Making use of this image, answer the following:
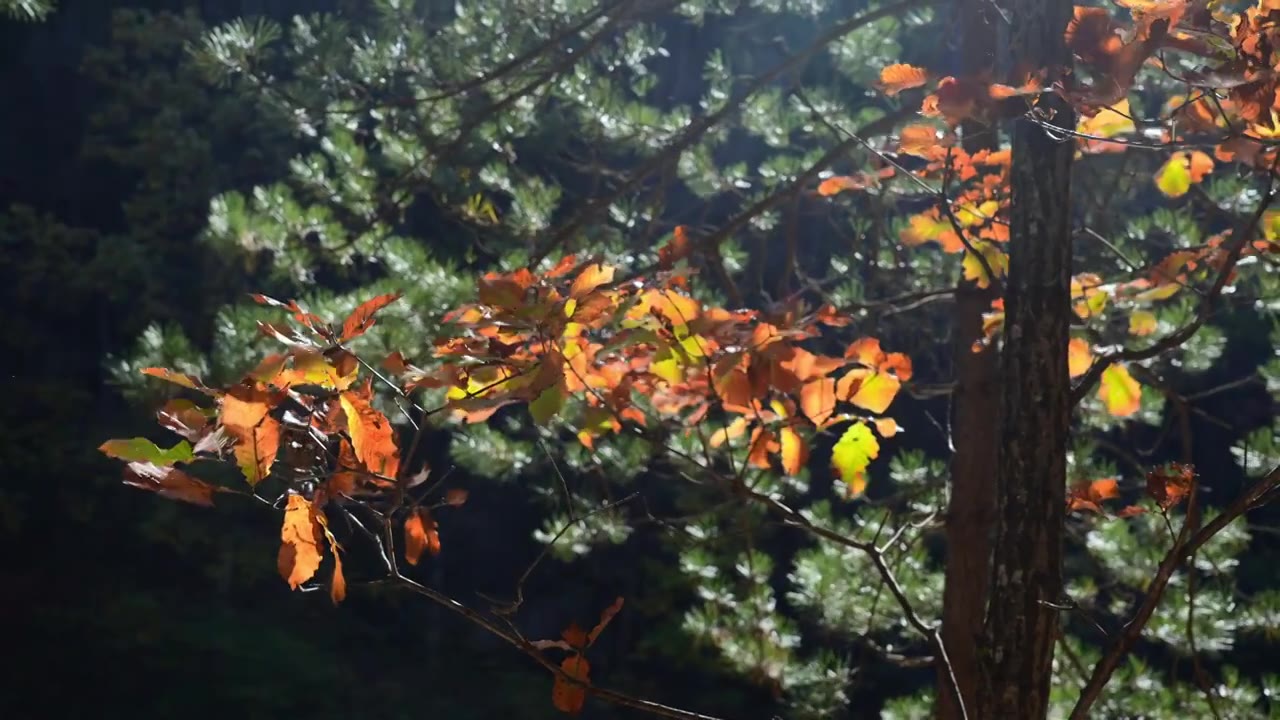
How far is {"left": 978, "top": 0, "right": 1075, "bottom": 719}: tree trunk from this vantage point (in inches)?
46.5

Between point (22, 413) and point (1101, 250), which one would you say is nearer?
point (1101, 250)

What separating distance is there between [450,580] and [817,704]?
408cm

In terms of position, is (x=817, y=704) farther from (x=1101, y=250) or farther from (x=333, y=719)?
(x=333, y=719)

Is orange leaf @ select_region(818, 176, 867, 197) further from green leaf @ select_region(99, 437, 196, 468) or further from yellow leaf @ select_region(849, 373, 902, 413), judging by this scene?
green leaf @ select_region(99, 437, 196, 468)

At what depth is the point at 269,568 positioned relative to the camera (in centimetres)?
559

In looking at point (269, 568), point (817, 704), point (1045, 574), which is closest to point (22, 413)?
point (269, 568)

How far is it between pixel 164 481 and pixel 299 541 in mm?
118

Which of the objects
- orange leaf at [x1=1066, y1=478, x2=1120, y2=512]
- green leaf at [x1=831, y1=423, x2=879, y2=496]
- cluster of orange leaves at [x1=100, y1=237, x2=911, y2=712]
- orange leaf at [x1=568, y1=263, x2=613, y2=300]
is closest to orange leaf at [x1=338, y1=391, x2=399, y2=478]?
cluster of orange leaves at [x1=100, y1=237, x2=911, y2=712]

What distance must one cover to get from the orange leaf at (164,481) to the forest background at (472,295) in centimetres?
32

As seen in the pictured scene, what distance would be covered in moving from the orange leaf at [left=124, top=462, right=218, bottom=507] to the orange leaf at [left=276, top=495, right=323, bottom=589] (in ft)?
0.21

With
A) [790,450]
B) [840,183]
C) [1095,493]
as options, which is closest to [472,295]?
[840,183]

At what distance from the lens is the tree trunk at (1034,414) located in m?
1.18

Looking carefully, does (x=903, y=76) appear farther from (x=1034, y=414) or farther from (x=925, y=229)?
(x=925, y=229)

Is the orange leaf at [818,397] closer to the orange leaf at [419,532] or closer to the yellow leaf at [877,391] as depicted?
the yellow leaf at [877,391]
